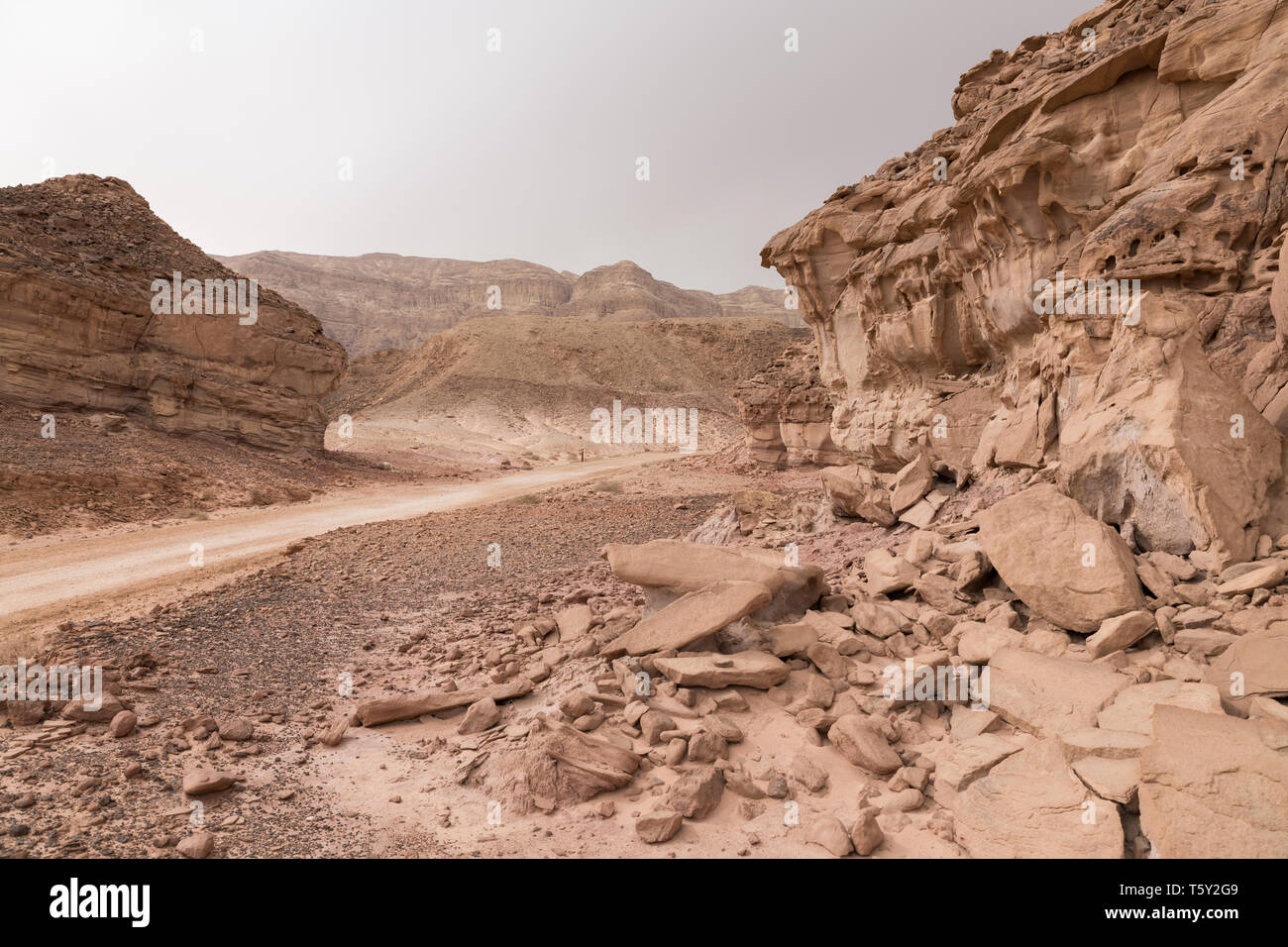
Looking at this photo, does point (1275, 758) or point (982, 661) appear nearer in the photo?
point (1275, 758)

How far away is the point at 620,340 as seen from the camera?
2970 inches

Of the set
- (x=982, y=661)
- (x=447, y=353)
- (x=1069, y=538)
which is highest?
(x=447, y=353)

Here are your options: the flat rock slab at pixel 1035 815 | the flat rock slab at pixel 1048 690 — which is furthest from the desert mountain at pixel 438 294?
the flat rock slab at pixel 1035 815

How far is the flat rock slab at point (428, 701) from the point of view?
206 inches

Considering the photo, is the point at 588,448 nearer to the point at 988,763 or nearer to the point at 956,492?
the point at 956,492

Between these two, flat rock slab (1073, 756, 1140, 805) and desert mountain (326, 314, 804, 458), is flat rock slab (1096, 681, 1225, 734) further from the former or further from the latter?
desert mountain (326, 314, 804, 458)

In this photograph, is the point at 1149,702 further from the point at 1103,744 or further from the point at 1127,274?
the point at 1127,274

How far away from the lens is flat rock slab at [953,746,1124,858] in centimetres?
310

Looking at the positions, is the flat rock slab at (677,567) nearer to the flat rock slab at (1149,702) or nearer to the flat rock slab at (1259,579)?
the flat rock slab at (1149,702)

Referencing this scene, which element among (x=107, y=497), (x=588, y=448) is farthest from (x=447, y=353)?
(x=107, y=497)

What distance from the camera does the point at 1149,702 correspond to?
3699mm

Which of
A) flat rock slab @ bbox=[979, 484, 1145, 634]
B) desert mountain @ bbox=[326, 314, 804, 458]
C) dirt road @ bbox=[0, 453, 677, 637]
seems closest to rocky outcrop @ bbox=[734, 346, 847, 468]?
dirt road @ bbox=[0, 453, 677, 637]

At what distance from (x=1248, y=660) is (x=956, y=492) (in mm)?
4895

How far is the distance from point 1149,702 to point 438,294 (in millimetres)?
125816
